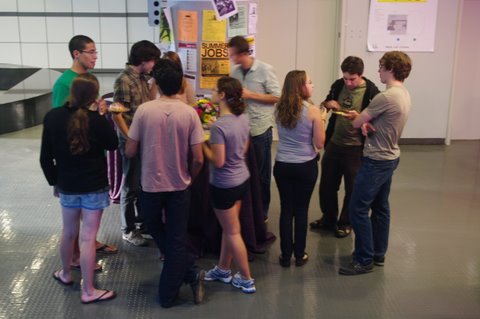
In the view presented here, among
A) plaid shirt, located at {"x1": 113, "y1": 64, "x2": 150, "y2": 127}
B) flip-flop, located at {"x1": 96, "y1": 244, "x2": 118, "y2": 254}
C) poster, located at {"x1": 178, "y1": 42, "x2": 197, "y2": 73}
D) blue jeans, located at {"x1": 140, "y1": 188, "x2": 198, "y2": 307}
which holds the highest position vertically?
poster, located at {"x1": 178, "y1": 42, "x2": 197, "y2": 73}

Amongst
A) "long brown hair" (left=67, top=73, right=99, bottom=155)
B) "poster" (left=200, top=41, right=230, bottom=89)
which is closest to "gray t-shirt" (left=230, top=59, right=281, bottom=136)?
"poster" (left=200, top=41, right=230, bottom=89)

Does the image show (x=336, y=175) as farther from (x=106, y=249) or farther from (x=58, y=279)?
(x=58, y=279)

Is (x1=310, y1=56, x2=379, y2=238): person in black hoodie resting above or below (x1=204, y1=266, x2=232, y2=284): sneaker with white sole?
above

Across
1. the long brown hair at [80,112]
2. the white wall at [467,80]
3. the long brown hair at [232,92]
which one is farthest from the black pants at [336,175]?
the white wall at [467,80]

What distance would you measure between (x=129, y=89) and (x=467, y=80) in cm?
532

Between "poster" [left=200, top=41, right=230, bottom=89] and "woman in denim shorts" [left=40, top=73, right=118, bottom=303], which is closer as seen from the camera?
"woman in denim shorts" [left=40, top=73, right=118, bottom=303]

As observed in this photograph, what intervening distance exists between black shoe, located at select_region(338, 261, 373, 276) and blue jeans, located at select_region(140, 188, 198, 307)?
1.07 metres

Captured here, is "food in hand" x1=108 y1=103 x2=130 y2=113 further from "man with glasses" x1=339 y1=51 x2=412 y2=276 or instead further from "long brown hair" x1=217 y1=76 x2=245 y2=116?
"man with glasses" x1=339 y1=51 x2=412 y2=276

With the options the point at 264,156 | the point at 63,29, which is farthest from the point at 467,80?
the point at 63,29

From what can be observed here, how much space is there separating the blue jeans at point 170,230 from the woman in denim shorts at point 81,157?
0.94 ft

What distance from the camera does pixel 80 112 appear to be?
258 centimetres

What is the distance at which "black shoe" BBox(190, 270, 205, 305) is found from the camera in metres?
2.84

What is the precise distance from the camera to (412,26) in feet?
20.8

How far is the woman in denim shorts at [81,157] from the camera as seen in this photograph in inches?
101
